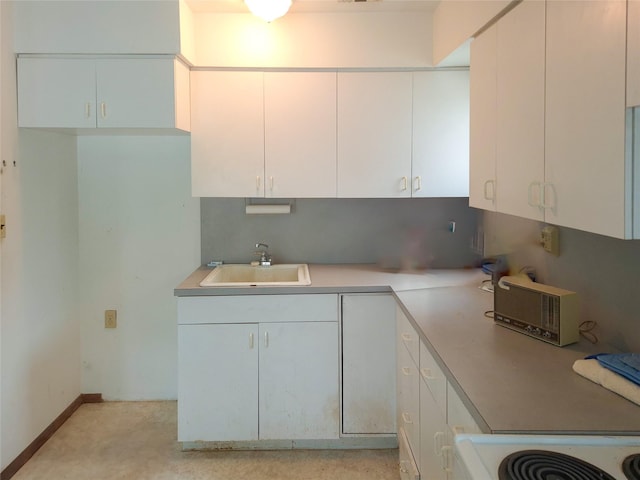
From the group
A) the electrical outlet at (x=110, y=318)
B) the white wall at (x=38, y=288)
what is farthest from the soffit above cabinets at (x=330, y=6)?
the electrical outlet at (x=110, y=318)

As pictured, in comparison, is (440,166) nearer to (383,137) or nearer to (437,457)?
(383,137)

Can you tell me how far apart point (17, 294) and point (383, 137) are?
208 centimetres

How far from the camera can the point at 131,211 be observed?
334 centimetres

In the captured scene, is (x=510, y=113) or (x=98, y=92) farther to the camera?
(x=98, y=92)

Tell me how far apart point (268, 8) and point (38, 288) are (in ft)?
6.27

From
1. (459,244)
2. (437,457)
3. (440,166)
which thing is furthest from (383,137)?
(437,457)

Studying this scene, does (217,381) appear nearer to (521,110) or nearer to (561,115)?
(521,110)

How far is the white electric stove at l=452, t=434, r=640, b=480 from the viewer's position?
1.05 meters

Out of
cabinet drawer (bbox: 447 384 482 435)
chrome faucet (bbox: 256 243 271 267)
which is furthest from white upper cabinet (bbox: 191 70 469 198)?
cabinet drawer (bbox: 447 384 482 435)

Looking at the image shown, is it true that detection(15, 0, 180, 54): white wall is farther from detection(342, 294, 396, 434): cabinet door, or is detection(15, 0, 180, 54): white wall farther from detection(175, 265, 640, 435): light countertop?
detection(342, 294, 396, 434): cabinet door

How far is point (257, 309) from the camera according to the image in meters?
2.74

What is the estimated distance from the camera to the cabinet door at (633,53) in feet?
3.85

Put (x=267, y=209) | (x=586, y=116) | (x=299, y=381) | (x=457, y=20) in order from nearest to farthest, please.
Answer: (x=586, y=116) < (x=457, y=20) < (x=299, y=381) < (x=267, y=209)

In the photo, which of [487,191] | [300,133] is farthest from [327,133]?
[487,191]
